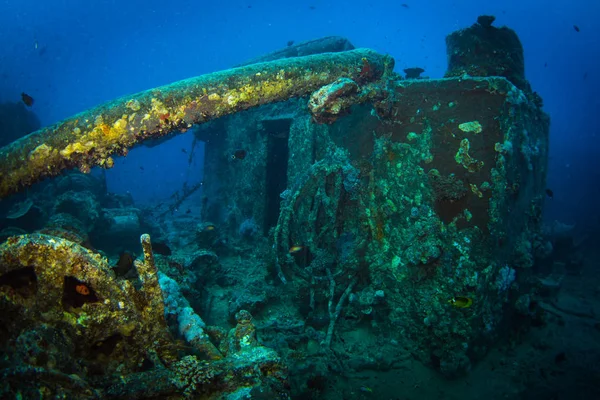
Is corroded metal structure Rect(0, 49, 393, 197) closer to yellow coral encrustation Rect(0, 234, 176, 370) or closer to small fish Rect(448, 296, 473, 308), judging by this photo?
yellow coral encrustation Rect(0, 234, 176, 370)

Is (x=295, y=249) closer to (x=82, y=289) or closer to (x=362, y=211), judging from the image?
(x=362, y=211)

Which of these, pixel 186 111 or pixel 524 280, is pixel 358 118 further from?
pixel 524 280

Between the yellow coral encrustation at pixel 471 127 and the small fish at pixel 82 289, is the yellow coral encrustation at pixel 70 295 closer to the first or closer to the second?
the small fish at pixel 82 289

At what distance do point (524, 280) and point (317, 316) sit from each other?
11.9 feet

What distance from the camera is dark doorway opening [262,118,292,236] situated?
8.36 m

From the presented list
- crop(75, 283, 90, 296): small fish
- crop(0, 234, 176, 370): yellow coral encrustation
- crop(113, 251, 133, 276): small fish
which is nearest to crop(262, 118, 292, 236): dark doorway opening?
crop(113, 251, 133, 276): small fish

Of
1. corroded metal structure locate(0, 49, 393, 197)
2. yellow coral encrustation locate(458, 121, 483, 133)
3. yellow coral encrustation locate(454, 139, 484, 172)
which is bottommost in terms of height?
yellow coral encrustation locate(454, 139, 484, 172)

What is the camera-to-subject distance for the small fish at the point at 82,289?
8.50ft

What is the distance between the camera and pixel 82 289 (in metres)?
2.60

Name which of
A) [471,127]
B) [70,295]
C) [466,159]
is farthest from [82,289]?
[471,127]

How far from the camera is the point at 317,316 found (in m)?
5.46

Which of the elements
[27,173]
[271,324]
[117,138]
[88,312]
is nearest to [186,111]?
[117,138]

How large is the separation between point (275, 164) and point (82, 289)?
6801 mm

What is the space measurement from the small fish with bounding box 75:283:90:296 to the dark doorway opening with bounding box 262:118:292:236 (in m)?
5.64
